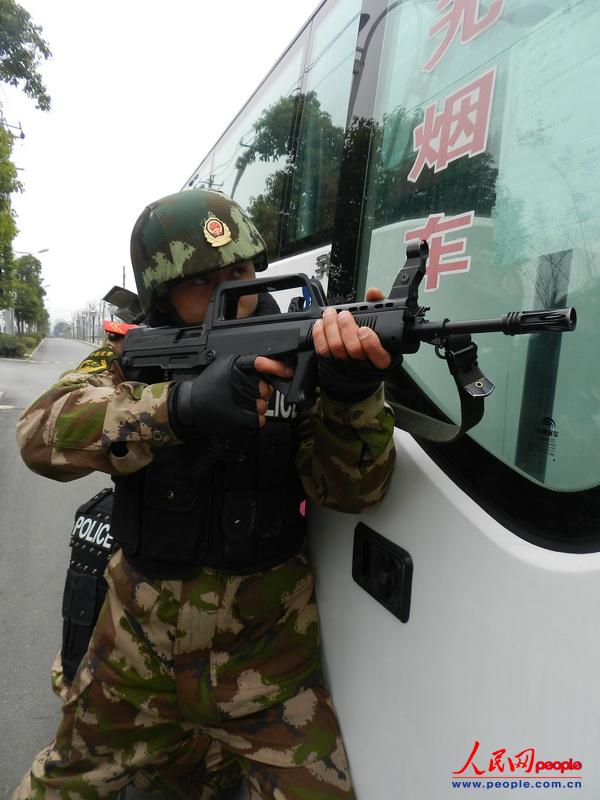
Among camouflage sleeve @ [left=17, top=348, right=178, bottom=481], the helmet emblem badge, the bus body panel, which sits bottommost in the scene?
the bus body panel

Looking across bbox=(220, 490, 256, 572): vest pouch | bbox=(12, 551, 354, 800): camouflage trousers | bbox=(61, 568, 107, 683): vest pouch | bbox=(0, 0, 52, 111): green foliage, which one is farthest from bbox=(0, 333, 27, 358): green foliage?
bbox=(220, 490, 256, 572): vest pouch

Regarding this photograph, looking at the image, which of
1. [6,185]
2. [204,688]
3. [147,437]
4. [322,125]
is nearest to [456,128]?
[147,437]

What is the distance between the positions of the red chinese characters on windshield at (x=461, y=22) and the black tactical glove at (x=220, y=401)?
2.16 feet

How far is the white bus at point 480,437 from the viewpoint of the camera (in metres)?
0.70

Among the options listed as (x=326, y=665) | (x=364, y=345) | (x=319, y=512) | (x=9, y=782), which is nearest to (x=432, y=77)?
(x=364, y=345)

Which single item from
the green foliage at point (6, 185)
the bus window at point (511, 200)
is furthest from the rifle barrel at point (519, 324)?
the green foliage at point (6, 185)

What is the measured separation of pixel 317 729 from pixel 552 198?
3.58ft

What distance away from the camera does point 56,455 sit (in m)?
1.20

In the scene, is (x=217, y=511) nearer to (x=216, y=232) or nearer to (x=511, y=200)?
(x=216, y=232)

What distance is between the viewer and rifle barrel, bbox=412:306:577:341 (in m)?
0.62

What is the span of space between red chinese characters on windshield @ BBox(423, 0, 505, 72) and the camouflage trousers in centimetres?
108

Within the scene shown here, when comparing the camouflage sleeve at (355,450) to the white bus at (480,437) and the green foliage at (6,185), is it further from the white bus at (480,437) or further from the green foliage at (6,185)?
the green foliage at (6,185)

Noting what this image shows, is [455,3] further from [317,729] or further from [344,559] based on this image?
[317,729]

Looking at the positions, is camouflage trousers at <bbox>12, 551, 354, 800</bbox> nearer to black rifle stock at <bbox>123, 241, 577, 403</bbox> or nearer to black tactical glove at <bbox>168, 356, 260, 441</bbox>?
black tactical glove at <bbox>168, 356, 260, 441</bbox>
